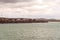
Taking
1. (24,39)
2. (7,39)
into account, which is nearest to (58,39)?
(24,39)

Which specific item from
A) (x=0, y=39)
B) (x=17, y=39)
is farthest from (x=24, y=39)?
(x=0, y=39)

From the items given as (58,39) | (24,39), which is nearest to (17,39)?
(24,39)

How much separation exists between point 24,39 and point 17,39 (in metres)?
0.44

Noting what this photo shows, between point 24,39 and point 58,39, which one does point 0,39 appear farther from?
point 58,39

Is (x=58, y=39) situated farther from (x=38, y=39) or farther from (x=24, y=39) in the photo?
(x=24, y=39)

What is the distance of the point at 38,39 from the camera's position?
13898 millimetres

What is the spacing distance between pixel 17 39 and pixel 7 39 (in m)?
0.76

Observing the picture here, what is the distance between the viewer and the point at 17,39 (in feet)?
45.2

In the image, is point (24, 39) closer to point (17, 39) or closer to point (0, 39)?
point (17, 39)

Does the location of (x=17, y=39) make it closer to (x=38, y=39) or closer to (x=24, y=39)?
(x=24, y=39)

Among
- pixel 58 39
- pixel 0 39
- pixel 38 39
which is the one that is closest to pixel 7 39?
pixel 0 39

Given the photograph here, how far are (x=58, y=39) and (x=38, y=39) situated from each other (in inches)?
48.3

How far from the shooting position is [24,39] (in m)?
13.9

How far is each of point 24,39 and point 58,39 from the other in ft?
6.81
